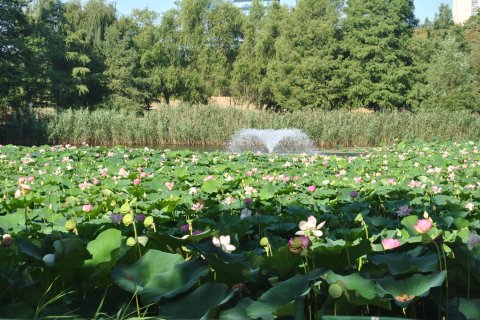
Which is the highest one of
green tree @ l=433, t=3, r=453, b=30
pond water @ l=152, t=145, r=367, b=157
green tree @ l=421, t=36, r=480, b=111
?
green tree @ l=433, t=3, r=453, b=30

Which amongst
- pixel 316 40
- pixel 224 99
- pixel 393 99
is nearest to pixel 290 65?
pixel 316 40

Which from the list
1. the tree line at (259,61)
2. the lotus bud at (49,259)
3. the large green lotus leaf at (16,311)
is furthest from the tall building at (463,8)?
the large green lotus leaf at (16,311)

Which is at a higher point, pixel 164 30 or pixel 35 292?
pixel 164 30

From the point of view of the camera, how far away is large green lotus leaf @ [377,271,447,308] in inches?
52.7

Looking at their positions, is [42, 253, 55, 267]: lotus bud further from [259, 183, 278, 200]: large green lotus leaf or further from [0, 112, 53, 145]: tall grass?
[0, 112, 53, 145]: tall grass

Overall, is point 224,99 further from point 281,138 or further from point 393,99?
point 281,138

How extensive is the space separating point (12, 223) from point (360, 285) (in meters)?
1.72

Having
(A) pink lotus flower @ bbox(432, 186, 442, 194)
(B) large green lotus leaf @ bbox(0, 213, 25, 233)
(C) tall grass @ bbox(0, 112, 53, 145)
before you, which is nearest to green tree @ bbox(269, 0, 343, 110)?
(C) tall grass @ bbox(0, 112, 53, 145)

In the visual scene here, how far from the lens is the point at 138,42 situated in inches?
1384

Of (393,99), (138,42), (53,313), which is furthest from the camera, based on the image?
(138,42)

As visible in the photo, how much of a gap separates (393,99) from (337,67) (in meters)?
3.50

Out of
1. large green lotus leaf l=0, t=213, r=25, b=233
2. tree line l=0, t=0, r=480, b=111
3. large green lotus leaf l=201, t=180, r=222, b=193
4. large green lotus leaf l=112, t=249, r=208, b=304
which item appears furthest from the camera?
tree line l=0, t=0, r=480, b=111

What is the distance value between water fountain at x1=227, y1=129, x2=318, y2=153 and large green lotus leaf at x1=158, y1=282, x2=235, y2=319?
1470 centimetres

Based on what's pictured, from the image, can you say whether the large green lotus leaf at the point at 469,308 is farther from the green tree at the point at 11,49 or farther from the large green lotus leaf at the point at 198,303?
the green tree at the point at 11,49
